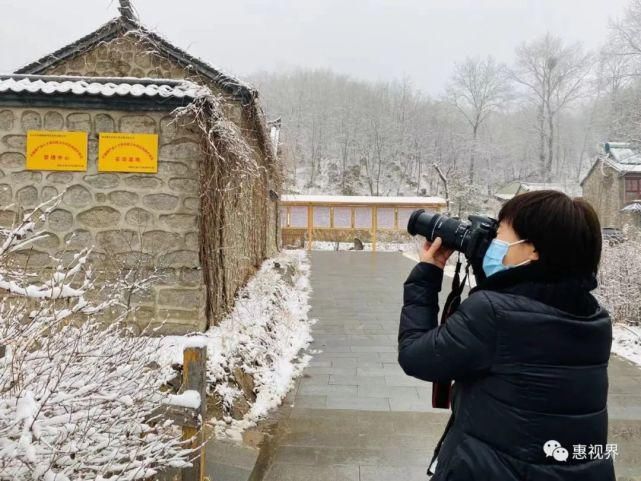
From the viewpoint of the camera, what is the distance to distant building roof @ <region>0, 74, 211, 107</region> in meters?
4.52

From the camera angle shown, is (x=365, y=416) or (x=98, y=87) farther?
(x=98, y=87)

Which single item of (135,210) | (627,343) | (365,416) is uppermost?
(135,210)

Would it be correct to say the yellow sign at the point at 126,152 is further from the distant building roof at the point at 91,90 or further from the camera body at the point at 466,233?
the camera body at the point at 466,233

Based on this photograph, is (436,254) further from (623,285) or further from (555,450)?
(623,285)

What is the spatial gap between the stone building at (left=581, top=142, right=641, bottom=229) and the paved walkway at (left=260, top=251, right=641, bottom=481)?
2117 centimetres

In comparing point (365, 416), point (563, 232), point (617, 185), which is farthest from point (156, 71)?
point (617, 185)

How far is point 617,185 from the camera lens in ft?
86.4

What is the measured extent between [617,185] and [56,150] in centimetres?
2849

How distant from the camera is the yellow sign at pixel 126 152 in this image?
4676 millimetres

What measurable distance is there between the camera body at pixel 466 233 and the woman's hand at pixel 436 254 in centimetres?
2

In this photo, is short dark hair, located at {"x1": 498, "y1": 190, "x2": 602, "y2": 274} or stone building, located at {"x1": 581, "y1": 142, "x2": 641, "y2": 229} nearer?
short dark hair, located at {"x1": 498, "y1": 190, "x2": 602, "y2": 274}

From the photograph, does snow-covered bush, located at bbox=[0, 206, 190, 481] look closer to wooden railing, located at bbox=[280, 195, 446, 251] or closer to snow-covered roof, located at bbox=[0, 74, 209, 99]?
snow-covered roof, located at bbox=[0, 74, 209, 99]

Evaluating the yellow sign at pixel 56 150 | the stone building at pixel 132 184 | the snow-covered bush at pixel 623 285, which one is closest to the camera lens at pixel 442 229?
the stone building at pixel 132 184

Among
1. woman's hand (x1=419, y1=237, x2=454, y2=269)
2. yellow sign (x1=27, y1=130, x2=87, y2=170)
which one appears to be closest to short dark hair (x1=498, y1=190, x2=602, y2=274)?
woman's hand (x1=419, y1=237, x2=454, y2=269)
